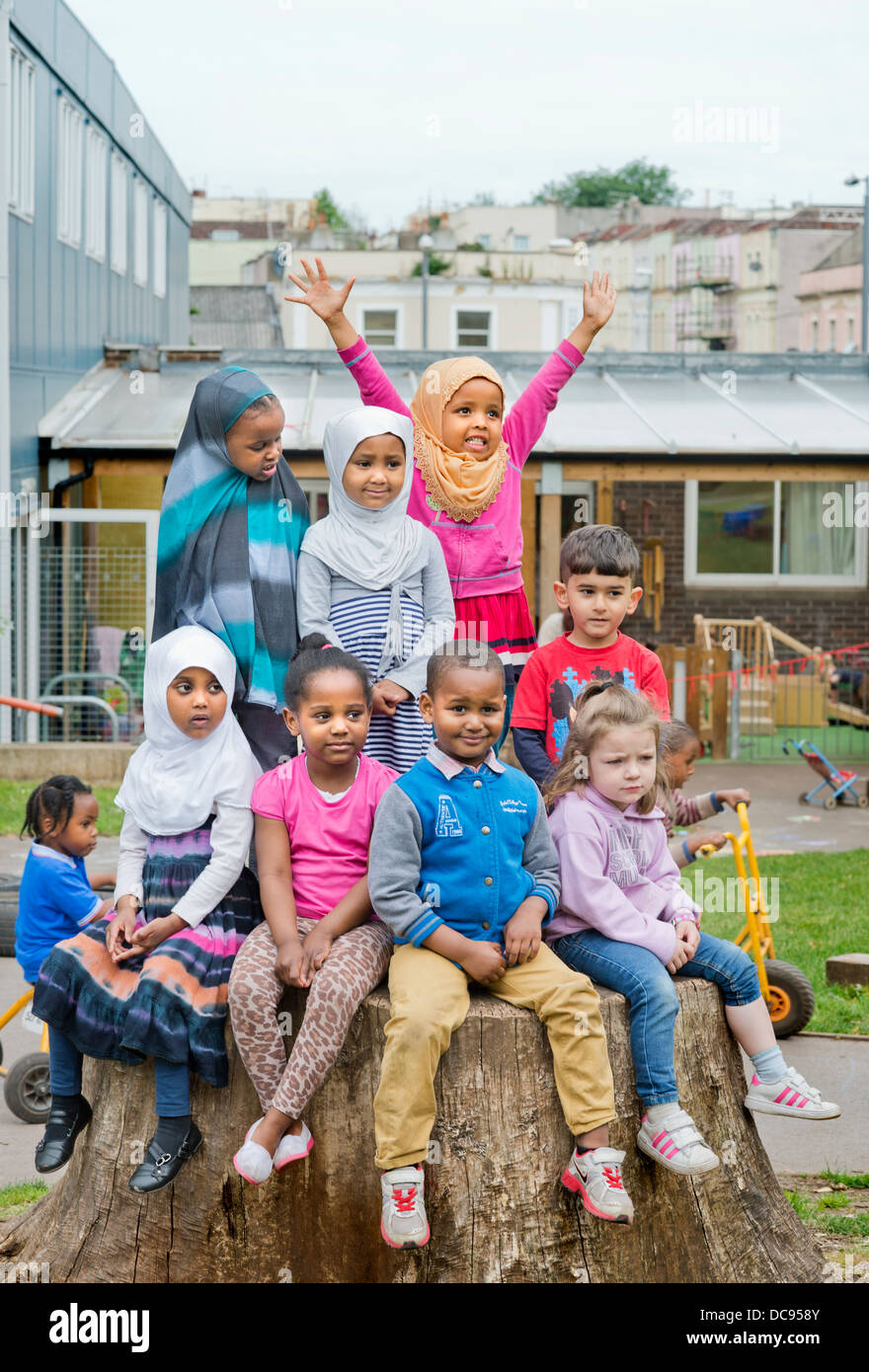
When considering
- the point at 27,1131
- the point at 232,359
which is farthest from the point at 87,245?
the point at 27,1131

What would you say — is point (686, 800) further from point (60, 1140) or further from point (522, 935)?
point (60, 1140)

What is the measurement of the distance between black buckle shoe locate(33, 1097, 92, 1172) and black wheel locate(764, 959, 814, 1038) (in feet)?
12.1

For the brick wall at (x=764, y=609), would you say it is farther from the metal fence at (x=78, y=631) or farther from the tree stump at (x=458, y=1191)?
the tree stump at (x=458, y=1191)

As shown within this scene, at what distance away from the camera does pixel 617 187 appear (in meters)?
85.5

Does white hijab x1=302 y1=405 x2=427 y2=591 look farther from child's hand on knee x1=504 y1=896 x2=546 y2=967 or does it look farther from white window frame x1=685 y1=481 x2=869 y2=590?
white window frame x1=685 y1=481 x2=869 y2=590

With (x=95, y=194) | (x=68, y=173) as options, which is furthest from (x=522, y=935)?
(x=95, y=194)

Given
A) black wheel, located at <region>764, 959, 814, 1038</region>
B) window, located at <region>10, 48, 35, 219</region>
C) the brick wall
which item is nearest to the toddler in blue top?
black wheel, located at <region>764, 959, 814, 1038</region>

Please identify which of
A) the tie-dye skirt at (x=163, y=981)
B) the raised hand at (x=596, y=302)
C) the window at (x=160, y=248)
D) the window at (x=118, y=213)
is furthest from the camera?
the window at (x=160, y=248)

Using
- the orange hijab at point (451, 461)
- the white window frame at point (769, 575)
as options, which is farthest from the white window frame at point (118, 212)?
the orange hijab at point (451, 461)

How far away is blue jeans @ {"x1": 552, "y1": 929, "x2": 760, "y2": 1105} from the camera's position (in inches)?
140

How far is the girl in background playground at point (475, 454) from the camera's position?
4.31 meters

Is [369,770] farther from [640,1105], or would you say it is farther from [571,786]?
[640,1105]

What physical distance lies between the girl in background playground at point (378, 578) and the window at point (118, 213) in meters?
17.4

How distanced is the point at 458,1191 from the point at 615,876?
0.85 m
